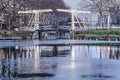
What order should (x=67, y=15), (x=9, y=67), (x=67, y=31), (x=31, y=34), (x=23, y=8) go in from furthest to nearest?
(x=67, y=15) < (x=23, y=8) < (x=67, y=31) < (x=31, y=34) < (x=9, y=67)

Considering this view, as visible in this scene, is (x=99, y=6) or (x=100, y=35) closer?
(x=100, y=35)

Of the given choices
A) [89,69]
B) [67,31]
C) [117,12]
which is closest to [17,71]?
[89,69]

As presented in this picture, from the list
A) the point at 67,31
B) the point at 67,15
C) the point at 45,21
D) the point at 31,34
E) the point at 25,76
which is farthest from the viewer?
the point at 67,15

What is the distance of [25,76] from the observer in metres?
18.8

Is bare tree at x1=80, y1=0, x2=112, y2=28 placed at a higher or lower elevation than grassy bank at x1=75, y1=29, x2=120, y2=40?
higher

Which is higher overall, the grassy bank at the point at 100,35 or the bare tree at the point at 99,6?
the bare tree at the point at 99,6

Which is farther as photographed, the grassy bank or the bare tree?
the bare tree

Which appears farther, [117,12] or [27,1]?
[117,12]

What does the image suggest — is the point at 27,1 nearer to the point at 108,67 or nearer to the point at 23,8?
the point at 23,8

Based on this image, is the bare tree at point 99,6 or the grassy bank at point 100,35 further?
the bare tree at point 99,6

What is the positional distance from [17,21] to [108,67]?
81.5 m

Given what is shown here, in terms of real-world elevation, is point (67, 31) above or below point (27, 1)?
below

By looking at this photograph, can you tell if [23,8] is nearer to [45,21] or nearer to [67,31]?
[67,31]

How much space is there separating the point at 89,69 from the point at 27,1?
8174 cm
